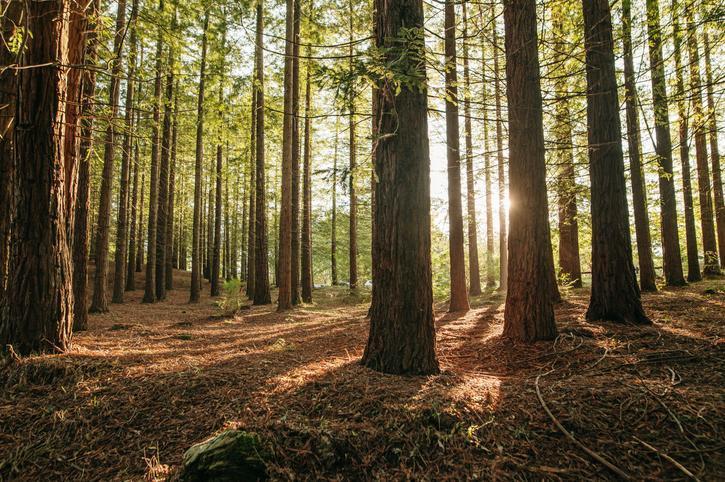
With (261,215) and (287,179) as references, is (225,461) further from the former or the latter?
(261,215)

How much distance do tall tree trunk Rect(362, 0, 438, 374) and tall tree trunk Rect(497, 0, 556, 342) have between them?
198 cm

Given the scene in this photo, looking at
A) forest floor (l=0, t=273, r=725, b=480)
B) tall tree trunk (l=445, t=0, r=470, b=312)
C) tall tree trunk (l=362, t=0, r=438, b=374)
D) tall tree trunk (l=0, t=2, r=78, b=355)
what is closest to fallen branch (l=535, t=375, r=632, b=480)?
forest floor (l=0, t=273, r=725, b=480)

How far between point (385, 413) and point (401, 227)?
1.80m

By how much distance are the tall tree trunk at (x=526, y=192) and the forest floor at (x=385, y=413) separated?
1.85 feet

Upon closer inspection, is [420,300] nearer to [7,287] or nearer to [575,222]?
[7,287]

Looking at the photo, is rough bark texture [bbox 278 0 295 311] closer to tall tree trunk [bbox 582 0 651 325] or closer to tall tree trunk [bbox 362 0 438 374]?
tall tree trunk [bbox 362 0 438 374]

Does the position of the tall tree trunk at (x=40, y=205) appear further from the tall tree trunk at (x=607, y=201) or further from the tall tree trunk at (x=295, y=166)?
the tall tree trunk at (x=295, y=166)

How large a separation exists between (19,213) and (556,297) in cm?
970

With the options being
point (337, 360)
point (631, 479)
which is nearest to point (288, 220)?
point (337, 360)

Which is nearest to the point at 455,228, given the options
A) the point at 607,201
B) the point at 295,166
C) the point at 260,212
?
the point at 607,201

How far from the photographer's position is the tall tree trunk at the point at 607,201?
215 inches

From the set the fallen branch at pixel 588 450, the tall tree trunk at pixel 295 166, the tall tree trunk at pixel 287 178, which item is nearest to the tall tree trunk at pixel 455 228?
the tall tree trunk at pixel 287 178

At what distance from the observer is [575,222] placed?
1070 centimetres

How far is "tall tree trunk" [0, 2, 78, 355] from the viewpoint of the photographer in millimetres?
3873
